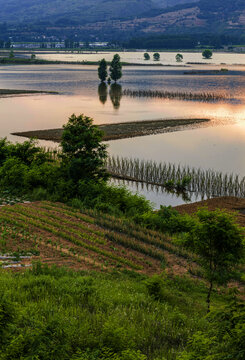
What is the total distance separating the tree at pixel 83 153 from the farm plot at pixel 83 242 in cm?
559

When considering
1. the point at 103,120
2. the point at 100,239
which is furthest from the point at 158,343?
the point at 103,120

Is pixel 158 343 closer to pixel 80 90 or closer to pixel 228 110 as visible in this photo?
pixel 228 110

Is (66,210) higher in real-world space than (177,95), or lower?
lower

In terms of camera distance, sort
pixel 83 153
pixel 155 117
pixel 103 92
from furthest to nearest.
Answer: pixel 103 92
pixel 155 117
pixel 83 153

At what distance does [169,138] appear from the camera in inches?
2544

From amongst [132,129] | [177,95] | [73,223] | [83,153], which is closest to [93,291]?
[73,223]

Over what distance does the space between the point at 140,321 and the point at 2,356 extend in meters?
5.64

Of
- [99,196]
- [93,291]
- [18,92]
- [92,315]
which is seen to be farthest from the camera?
[18,92]

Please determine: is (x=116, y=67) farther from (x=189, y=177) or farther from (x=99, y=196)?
(x=99, y=196)

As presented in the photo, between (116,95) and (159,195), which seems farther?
(116,95)

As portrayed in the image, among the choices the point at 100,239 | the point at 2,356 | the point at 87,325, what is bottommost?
the point at 100,239

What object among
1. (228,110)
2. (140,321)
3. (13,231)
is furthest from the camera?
(228,110)

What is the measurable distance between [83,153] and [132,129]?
33.0 meters

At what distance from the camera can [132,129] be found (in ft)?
227
